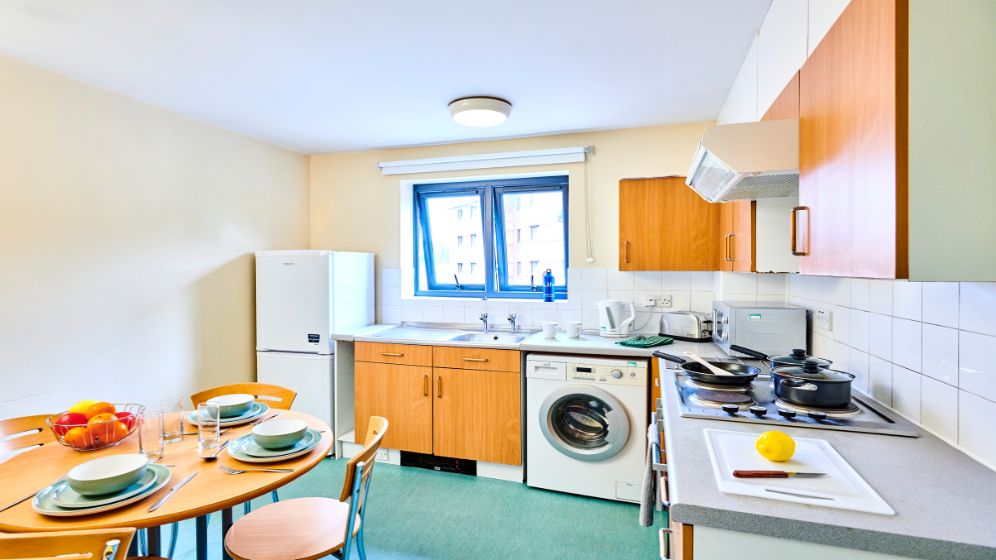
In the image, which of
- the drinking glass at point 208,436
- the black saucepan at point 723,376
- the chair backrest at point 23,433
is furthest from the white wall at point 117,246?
the black saucepan at point 723,376

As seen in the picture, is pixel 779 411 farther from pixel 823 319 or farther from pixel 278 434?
pixel 278 434

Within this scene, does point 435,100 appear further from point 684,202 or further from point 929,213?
point 929,213

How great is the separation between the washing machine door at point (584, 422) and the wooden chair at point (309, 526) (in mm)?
1271

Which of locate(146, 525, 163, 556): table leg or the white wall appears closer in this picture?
locate(146, 525, 163, 556): table leg

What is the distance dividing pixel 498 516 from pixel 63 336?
2.48 meters

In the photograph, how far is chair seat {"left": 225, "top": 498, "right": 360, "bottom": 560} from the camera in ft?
4.98

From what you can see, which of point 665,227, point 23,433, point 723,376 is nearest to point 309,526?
point 23,433

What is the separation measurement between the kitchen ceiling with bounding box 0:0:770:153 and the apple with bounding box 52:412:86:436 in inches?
60.0

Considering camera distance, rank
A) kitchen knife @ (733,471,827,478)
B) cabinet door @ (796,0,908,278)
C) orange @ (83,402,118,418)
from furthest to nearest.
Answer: orange @ (83,402,118,418)
kitchen knife @ (733,471,827,478)
cabinet door @ (796,0,908,278)

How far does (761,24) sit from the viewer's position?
190cm

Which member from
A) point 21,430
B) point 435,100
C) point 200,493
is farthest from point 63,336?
point 435,100

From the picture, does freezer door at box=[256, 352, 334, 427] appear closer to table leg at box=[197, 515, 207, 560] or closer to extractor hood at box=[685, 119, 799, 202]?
table leg at box=[197, 515, 207, 560]

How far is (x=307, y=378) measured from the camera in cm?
331

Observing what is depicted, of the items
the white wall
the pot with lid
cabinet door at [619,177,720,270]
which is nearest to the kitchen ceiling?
the white wall
